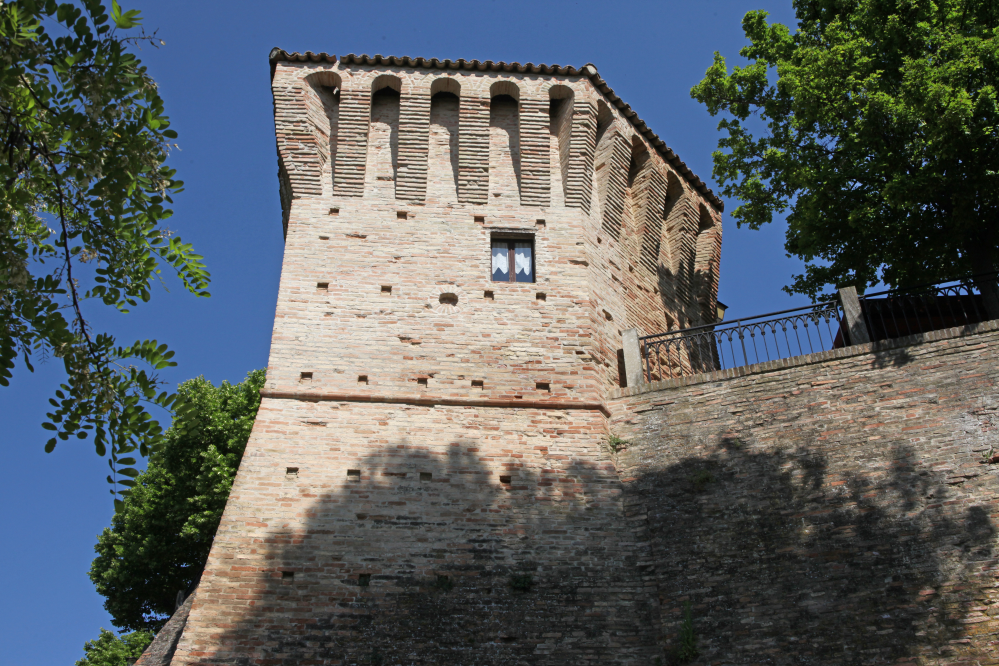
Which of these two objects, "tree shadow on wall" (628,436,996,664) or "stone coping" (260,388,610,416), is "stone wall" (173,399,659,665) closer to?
"stone coping" (260,388,610,416)

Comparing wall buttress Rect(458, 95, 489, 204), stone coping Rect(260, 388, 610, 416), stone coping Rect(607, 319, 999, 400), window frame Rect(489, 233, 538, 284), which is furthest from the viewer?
wall buttress Rect(458, 95, 489, 204)

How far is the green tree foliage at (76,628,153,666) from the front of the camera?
18.0 meters

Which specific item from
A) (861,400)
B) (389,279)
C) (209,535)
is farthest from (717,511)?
(209,535)

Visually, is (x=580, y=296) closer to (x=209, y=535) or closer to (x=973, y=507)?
(x=973, y=507)

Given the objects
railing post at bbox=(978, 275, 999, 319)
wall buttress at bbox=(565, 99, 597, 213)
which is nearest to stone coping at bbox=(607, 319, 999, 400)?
railing post at bbox=(978, 275, 999, 319)

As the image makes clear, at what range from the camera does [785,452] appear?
34.4 ft

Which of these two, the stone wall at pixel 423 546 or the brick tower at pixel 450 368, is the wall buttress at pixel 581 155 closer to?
the brick tower at pixel 450 368

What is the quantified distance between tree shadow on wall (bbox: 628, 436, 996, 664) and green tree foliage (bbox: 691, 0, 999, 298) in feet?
13.0

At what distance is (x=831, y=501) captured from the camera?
32.4 feet

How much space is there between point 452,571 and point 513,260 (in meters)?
4.72

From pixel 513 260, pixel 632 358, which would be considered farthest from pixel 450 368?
pixel 632 358

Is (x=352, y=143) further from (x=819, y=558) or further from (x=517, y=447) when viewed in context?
(x=819, y=558)

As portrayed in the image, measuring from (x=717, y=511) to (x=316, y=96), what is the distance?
8.32 meters

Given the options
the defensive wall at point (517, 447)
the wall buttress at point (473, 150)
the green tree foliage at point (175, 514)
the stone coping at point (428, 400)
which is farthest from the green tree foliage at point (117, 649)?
the wall buttress at point (473, 150)
